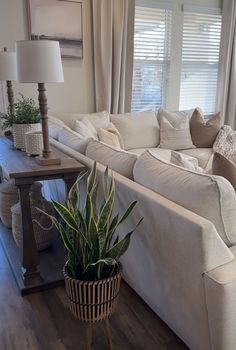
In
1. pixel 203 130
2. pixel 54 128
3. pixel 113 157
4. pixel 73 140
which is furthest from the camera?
pixel 203 130

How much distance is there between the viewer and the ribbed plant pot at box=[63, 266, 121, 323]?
1.45 m

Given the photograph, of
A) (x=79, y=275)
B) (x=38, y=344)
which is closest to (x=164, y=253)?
(x=79, y=275)

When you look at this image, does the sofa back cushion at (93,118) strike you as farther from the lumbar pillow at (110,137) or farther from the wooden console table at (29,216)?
the wooden console table at (29,216)

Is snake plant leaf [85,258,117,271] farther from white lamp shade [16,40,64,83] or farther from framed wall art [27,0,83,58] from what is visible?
framed wall art [27,0,83,58]

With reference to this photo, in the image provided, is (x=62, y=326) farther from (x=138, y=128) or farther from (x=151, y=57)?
(x=151, y=57)

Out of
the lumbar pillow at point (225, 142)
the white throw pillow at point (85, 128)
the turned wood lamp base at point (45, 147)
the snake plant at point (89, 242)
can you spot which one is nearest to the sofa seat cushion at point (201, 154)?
the lumbar pillow at point (225, 142)

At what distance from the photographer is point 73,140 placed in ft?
8.86

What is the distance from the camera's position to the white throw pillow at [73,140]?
253 centimetres

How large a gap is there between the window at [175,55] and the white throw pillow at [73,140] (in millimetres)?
1879

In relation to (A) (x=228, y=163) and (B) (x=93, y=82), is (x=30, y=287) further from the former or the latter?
(B) (x=93, y=82)

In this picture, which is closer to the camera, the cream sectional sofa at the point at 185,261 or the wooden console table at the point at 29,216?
the cream sectional sofa at the point at 185,261

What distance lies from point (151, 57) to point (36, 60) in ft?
9.86

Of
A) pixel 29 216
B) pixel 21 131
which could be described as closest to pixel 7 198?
pixel 21 131

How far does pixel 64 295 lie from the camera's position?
6.74ft
